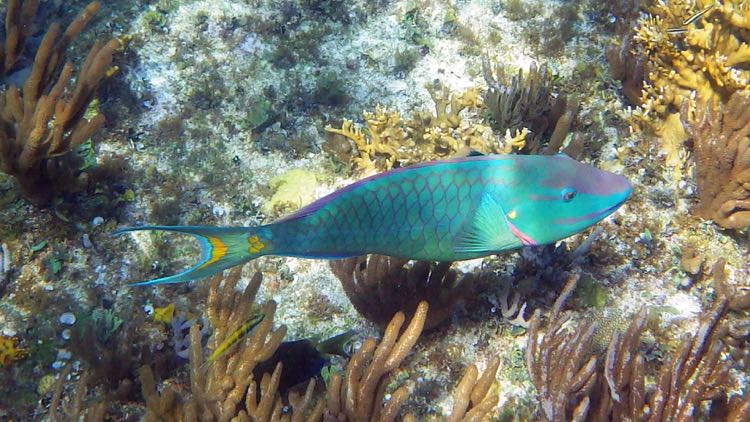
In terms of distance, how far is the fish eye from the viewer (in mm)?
2451

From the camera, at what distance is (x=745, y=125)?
4168 millimetres

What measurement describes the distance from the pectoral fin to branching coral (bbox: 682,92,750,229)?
2.72 meters

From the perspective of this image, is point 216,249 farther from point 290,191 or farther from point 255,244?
point 290,191

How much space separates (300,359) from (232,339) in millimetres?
593

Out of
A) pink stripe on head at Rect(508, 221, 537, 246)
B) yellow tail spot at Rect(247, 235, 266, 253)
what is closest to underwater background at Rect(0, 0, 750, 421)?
pink stripe on head at Rect(508, 221, 537, 246)

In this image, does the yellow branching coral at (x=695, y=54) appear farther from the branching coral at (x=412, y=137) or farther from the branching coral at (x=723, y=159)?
the branching coral at (x=412, y=137)

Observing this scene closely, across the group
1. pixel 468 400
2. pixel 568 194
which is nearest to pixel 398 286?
pixel 468 400

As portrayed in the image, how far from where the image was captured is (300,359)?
3.63 m

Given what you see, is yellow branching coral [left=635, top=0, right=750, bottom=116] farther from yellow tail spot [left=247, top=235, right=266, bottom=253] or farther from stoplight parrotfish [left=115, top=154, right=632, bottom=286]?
yellow tail spot [left=247, top=235, right=266, bottom=253]

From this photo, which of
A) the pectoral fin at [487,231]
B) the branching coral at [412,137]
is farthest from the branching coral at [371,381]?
the branching coral at [412,137]

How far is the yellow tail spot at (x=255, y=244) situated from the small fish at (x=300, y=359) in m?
1.44

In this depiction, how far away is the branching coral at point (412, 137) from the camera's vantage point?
4.69 metres

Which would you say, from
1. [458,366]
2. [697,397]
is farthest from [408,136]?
[697,397]

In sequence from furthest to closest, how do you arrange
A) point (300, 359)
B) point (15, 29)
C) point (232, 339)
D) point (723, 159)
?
point (15, 29) < point (723, 159) < point (300, 359) < point (232, 339)
